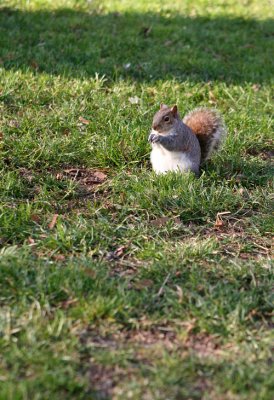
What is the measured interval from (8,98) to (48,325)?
261cm

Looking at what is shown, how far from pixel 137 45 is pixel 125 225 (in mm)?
3161

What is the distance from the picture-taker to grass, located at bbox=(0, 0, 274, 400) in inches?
102

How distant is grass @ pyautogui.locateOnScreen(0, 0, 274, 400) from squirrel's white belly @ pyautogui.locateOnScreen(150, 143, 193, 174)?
84 millimetres

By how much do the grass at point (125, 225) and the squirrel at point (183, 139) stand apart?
108mm

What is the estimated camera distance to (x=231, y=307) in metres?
2.95

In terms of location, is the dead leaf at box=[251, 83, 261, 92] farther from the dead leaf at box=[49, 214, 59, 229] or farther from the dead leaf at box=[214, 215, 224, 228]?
the dead leaf at box=[49, 214, 59, 229]

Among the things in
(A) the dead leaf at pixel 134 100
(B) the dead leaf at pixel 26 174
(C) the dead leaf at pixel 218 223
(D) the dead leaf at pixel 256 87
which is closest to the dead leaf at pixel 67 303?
(C) the dead leaf at pixel 218 223

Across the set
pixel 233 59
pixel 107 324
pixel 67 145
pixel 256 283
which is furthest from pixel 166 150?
pixel 233 59

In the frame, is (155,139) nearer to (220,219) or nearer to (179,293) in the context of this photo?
(220,219)

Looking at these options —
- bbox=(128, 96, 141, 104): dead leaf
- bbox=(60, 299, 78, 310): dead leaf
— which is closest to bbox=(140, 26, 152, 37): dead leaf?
bbox=(128, 96, 141, 104): dead leaf

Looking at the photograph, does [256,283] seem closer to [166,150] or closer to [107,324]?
[107,324]

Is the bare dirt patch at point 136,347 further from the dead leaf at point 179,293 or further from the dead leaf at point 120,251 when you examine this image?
the dead leaf at point 120,251

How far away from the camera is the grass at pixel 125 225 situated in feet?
8.53

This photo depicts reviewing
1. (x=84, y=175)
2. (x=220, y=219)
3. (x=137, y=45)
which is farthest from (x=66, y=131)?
(x=137, y=45)
